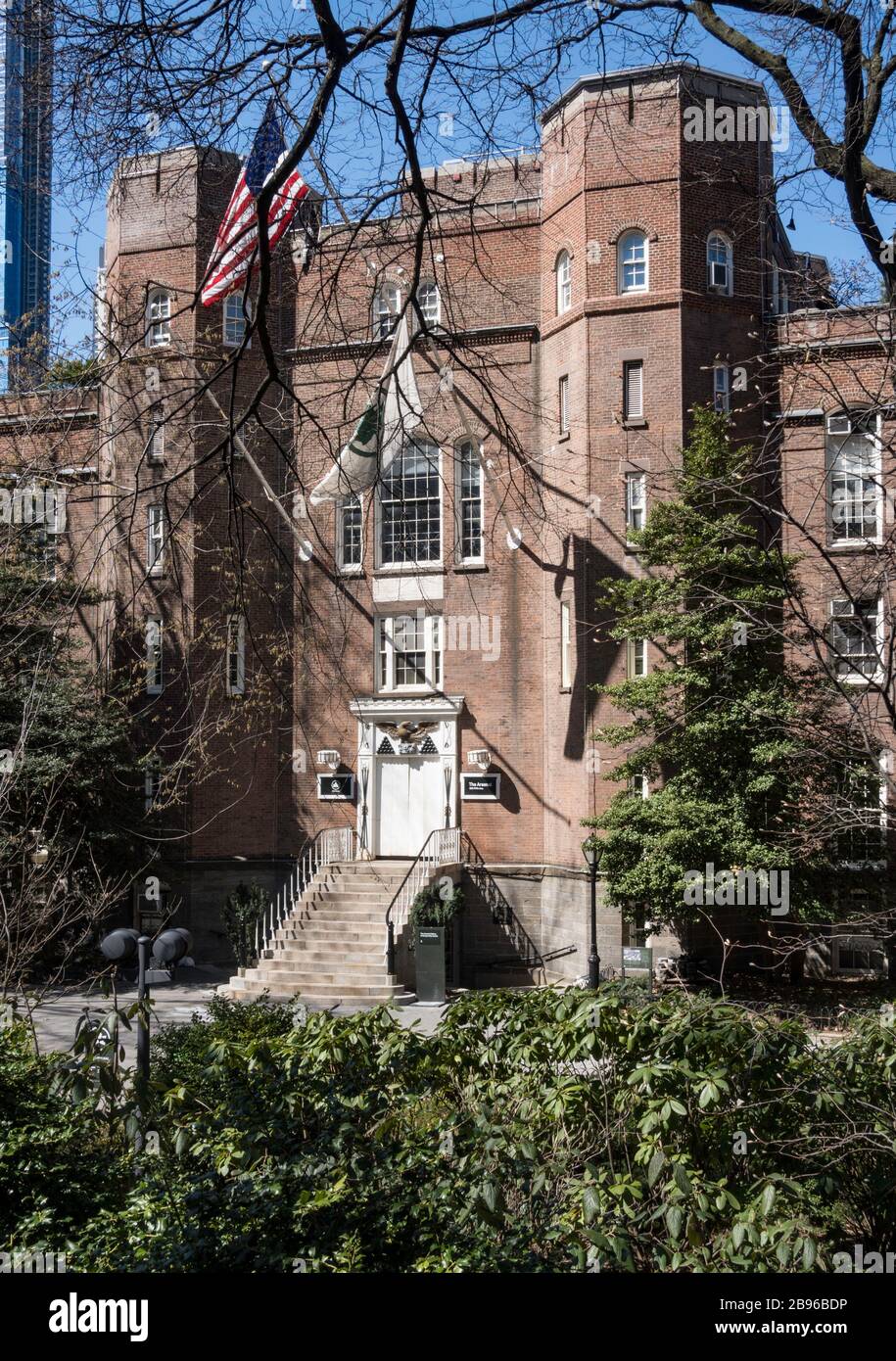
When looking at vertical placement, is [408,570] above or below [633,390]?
below

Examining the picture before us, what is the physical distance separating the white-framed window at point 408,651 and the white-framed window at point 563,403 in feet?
16.8

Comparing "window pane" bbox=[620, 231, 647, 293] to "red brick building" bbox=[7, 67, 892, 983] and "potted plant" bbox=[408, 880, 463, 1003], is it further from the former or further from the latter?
"potted plant" bbox=[408, 880, 463, 1003]

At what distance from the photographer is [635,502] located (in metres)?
25.4

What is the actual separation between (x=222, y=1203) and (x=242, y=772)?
22.2 meters

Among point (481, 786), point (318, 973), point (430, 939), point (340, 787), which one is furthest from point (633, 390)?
point (318, 973)

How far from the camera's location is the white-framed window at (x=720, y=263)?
84.0 ft

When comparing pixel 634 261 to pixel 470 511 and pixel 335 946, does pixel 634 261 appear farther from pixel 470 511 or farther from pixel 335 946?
pixel 335 946

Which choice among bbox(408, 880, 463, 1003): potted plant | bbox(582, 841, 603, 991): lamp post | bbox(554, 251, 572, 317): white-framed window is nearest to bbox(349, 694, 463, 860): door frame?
bbox(408, 880, 463, 1003): potted plant

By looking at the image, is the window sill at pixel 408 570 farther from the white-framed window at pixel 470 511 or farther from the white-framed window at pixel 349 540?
the white-framed window at pixel 349 540

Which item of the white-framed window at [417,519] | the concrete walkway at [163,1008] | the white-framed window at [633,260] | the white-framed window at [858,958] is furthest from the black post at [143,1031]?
the white-framed window at [633,260]

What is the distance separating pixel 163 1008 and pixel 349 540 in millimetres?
11816

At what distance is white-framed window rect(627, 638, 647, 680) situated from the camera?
24750 mm

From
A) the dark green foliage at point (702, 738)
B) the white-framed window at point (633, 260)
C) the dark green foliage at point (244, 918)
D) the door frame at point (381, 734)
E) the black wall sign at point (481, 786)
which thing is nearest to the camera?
the dark green foliage at point (702, 738)

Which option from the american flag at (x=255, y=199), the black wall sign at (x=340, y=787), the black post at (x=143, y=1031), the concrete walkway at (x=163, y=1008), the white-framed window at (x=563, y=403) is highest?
the white-framed window at (x=563, y=403)
